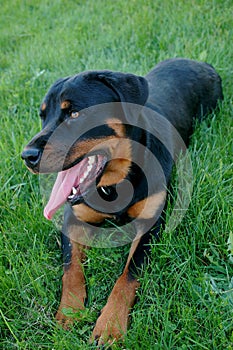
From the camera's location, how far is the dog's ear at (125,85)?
2.65 metres

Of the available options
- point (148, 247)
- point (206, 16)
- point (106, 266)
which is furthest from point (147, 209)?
point (206, 16)

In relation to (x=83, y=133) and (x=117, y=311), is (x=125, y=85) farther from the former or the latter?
(x=117, y=311)

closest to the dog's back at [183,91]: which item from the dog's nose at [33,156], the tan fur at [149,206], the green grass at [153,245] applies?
the green grass at [153,245]

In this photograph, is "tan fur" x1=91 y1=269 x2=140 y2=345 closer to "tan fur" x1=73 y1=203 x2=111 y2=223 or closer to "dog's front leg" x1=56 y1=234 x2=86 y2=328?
"dog's front leg" x1=56 y1=234 x2=86 y2=328

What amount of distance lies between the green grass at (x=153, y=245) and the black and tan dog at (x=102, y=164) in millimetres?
116

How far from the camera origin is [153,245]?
8.84 ft

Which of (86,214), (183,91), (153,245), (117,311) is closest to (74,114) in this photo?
(86,214)

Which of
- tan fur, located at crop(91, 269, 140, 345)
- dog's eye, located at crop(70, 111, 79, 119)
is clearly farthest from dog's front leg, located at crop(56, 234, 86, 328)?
dog's eye, located at crop(70, 111, 79, 119)

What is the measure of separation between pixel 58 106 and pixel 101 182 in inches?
24.6

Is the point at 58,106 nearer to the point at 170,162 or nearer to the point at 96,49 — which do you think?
the point at 170,162

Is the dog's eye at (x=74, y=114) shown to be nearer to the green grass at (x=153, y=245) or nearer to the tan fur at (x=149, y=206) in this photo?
the tan fur at (x=149, y=206)

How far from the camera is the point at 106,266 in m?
2.77

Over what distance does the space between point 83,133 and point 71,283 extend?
0.96m

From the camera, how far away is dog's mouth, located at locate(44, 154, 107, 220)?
2.71m
